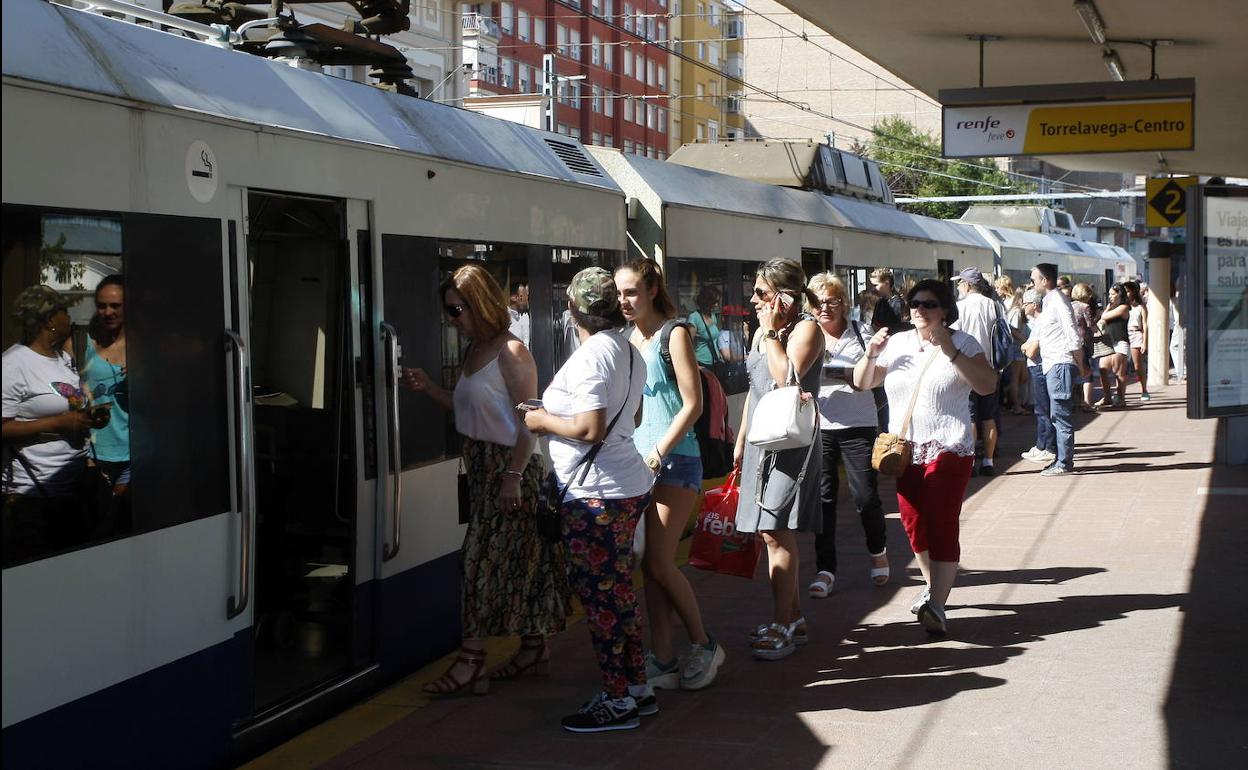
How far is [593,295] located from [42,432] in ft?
7.02

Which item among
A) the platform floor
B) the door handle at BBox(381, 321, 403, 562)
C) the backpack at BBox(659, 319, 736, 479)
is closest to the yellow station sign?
the platform floor

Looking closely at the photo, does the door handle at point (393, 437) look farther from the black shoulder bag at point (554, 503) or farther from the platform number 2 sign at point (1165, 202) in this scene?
the platform number 2 sign at point (1165, 202)

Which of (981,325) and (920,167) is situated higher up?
(920,167)

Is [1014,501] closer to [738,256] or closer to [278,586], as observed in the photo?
[738,256]

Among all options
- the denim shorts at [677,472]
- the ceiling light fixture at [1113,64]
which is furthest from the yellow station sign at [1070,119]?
the denim shorts at [677,472]

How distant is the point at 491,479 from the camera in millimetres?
6285

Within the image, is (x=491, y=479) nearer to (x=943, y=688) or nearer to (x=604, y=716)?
(x=604, y=716)

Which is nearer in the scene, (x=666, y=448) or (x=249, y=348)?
(x=249, y=348)

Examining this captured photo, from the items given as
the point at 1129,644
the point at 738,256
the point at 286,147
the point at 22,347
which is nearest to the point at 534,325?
the point at 286,147

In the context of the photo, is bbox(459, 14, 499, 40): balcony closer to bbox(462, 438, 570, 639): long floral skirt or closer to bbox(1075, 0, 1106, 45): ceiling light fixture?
bbox(1075, 0, 1106, 45): ceiling light fixture

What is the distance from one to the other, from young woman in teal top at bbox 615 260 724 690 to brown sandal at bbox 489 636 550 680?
0.56 m

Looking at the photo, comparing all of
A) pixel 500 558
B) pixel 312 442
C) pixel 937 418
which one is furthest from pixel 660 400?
pixel 937 418

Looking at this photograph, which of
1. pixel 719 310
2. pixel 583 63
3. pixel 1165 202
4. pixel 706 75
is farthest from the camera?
pixel 706 75

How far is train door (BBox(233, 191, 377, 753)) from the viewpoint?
241 inches
